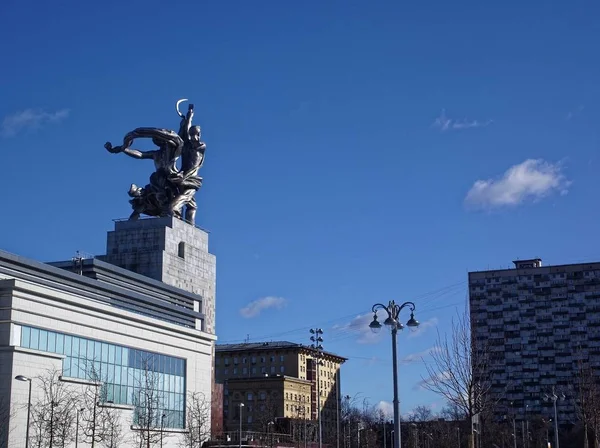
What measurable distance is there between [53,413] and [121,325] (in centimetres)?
1553

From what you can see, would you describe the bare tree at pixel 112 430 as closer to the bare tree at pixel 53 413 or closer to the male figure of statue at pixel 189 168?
the bare tree at pixel 53 413

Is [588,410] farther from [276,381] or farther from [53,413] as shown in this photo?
[276,381]

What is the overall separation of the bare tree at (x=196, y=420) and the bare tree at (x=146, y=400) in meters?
3.05

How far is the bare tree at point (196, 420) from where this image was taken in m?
80.1

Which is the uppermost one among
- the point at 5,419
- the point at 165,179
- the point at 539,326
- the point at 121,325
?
the point at 165,179

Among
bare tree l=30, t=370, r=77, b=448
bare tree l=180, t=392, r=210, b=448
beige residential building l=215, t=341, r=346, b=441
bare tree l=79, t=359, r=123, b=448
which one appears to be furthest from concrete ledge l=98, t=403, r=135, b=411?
beige residential building l=215, t=341, r=346, b=441

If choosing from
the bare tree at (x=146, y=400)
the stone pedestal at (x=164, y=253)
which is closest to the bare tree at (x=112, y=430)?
the bare tree at (x=146, y=400)

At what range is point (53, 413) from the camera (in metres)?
60.9

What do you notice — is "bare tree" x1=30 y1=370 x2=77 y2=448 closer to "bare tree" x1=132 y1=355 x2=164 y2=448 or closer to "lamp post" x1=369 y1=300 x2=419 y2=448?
"bare tree" x1=132 y1=355 x2=164 y2=448

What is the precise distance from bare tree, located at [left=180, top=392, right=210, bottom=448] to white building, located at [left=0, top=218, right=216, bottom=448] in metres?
0.73

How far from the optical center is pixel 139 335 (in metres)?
78.4

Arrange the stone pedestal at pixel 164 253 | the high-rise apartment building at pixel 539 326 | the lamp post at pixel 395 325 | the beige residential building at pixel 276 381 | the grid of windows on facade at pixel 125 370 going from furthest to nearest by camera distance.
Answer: the high-rise apartment building at pixel 539 326
the beige residential building at pixel 276 381
the stone pedestal at pixel 164 253
the grid of windows on facade at pixel 125 370
the lamp post at pixel 395 325

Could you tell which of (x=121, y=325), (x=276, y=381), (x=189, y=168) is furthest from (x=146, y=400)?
(x=276, y=381)

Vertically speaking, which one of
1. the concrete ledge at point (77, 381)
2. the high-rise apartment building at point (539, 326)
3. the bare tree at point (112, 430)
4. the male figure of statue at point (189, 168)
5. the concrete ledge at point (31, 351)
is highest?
the male figure of statue at point (189, 168)
